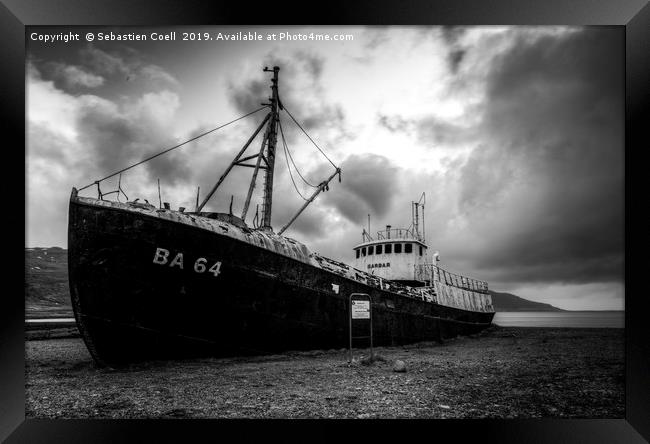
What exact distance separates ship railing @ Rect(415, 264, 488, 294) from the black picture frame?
9.10 m

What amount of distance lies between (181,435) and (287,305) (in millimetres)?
3615

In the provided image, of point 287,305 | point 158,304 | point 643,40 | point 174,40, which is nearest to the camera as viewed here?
point 643,40

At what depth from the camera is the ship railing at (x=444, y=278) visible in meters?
15.0

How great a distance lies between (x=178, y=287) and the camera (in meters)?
7.32

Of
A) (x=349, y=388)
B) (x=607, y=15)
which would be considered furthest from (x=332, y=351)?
(x=607, y=15)

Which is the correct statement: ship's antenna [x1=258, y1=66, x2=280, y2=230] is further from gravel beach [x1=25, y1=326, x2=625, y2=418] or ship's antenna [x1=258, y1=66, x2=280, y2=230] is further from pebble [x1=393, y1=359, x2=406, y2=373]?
pebble [x1=393, y1=359, x2=406, y2=373]

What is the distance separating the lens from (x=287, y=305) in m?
8.70

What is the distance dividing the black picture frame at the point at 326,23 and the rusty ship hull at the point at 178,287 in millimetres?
1244

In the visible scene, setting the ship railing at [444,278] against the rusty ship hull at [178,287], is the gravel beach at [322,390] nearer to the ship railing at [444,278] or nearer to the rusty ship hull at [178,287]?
the rusty ship hull at [178,287]

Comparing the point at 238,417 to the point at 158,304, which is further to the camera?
the point at 158,304

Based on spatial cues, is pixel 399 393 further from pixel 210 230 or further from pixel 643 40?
pixel 643 40

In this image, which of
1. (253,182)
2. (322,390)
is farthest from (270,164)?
(322,390)

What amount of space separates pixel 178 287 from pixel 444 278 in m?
11.6
